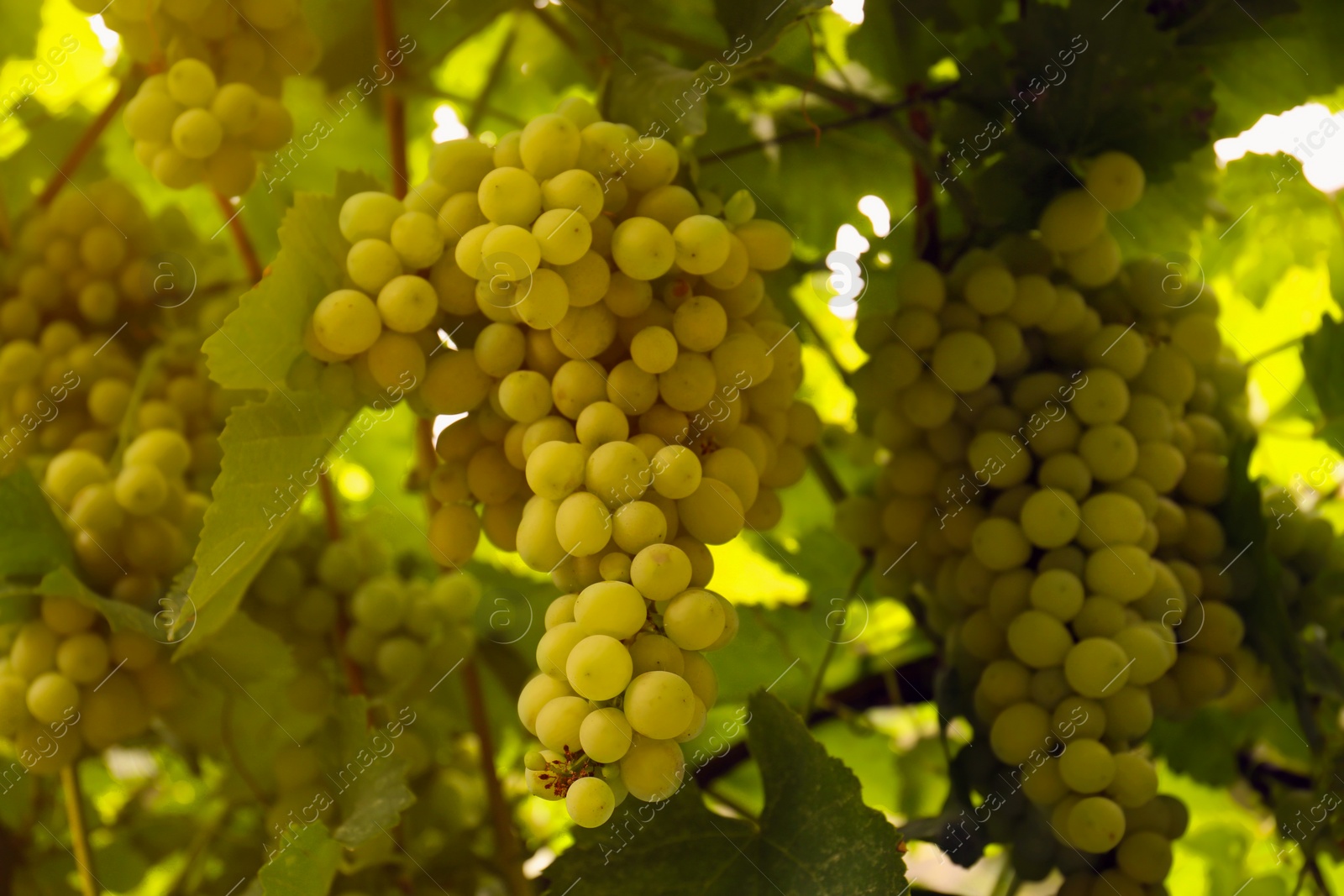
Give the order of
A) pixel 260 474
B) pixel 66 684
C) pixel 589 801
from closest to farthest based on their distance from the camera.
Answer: pixel 589 801 → pixel 260 474 → pixel 66 684

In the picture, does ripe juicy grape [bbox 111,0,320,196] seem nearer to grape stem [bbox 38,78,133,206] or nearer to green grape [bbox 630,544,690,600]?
grape stem [bbox 38,78,133,206]

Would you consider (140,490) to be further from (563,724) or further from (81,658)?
(563,724)

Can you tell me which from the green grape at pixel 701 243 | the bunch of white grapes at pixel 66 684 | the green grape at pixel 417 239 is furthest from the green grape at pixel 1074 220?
the bunch of white grapes at pixel 66 684

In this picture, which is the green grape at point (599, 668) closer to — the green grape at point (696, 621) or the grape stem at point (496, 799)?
the green grape at point (696, 621)

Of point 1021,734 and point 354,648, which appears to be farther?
point 354,648

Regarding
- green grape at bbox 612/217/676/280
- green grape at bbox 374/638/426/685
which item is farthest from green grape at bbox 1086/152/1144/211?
green grape at bbox 374/638/426/685

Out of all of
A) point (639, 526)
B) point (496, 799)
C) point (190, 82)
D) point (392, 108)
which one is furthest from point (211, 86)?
point (496, 799)

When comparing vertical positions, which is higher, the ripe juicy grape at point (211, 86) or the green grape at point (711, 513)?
the ripe juicy grape at point (211, 86)
